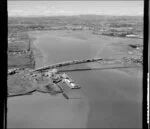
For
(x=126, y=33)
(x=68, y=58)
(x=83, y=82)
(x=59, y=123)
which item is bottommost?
(x=59, y=123)

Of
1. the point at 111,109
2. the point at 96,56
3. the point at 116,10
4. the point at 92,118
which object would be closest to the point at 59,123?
the point at 92,118

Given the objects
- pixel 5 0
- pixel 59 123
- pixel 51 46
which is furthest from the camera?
pixel 51 46

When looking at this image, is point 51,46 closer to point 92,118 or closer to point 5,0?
point 5,0

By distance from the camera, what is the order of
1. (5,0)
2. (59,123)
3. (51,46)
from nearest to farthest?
(5,0) → (59,123) → (51,46)

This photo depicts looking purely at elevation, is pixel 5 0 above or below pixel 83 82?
above

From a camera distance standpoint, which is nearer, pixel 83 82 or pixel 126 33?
pixel 83 82

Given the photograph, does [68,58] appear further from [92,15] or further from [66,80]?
[92,15]
